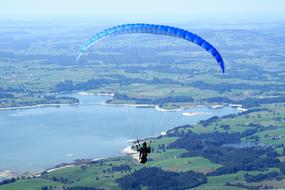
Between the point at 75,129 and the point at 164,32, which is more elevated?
the point at 164,32

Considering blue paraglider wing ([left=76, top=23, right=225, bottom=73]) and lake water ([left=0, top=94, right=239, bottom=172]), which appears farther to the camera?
lake water ([left=0, top=94, right=239, bottom=172])

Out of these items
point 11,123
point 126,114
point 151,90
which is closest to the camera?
point 11,123

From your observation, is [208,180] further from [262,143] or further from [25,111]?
[25,111]

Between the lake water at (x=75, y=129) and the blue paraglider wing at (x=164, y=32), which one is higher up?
the blue paraglider wing at (x=164, y=32)

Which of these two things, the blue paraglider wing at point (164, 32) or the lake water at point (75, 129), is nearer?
the blue paraglider wing at point (164, 32)

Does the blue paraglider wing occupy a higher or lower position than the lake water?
higher

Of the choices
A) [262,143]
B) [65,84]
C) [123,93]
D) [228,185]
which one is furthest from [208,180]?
[65,84]

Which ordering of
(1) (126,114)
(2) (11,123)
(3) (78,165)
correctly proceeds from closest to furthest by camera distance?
(3) (78,165), (2) (11,123), (1) (126,114)

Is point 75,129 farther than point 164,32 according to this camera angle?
Yes
